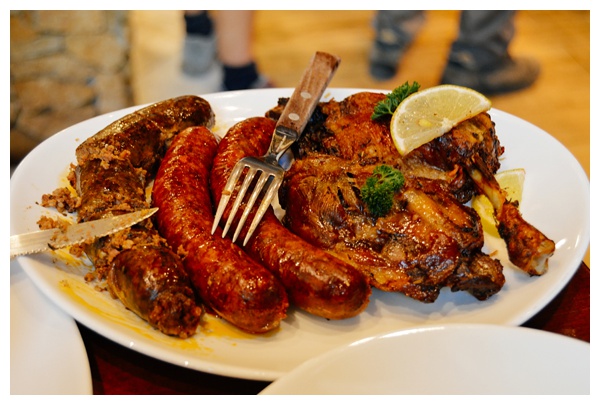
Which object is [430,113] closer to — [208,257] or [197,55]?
[208,257]

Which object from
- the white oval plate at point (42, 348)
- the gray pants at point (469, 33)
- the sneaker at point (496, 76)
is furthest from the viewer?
the sneaker at point (496, 76)

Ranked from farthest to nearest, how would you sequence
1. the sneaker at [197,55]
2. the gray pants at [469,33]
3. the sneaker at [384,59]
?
1. the sneaker at [384,59]
2. the gray pants at [469,33]
3. the sneaker at [197,55]

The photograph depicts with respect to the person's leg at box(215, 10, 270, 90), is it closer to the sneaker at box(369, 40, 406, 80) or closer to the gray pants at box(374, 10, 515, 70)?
the sneaker at box(369, 40, 406, 80)

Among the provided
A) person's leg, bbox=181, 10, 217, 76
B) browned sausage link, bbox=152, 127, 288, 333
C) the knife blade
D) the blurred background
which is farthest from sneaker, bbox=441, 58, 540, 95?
the knife blade

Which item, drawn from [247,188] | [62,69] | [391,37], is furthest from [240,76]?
[247,188]

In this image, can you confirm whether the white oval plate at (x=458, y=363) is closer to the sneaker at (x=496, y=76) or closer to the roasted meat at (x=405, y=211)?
the roasted meat at (x=405, y=211)

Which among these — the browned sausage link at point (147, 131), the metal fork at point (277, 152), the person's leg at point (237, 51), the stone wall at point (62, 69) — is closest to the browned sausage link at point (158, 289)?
the metal fork at point (277, 152)
